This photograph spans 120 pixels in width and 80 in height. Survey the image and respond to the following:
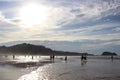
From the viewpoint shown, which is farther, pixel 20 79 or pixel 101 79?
pixel 101 79

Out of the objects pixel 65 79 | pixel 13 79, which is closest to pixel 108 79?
pixel 65 79

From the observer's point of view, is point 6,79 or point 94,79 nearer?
point 6,79

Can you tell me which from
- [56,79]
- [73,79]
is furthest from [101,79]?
[56,79]

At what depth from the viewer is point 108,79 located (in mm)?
39656

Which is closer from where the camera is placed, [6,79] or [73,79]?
[6,79]

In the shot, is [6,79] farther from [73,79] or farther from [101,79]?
[101,79]

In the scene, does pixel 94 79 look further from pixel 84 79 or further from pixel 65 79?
pixel 65 79

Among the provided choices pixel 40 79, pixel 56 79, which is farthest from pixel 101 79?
pixel 40 79

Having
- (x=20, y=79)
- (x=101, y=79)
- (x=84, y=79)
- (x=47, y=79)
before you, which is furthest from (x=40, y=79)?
(x=101, y=79)

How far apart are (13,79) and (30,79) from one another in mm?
2682

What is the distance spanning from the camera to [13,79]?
35.7 metres

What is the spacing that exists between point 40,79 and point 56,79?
108 inches

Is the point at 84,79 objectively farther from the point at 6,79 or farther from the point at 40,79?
the point at 6,79

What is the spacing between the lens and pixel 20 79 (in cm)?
3581
